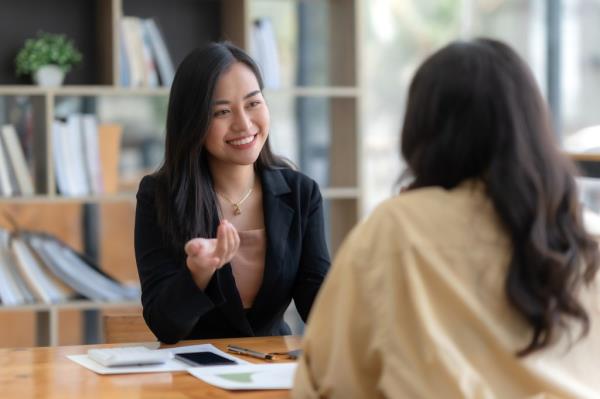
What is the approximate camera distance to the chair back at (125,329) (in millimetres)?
2426

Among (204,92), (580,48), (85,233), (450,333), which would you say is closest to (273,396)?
(450,333)

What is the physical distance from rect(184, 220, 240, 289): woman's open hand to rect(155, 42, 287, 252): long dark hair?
0.34 metres

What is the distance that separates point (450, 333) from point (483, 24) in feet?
13.3

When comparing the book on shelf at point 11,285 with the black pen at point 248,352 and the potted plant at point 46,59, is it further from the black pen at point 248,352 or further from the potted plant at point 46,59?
the black pen at point 248,352

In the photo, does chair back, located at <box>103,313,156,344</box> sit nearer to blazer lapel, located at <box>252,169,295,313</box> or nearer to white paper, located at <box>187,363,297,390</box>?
blazer lapel, located at <box>252,169,295,313</box>

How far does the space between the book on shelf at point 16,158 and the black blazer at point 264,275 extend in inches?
55.8

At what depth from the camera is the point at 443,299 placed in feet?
4.87

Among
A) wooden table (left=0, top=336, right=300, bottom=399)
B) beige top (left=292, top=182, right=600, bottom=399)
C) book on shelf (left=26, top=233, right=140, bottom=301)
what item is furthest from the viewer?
book on shelf (left=26, top=233, right=140, bottom=301)

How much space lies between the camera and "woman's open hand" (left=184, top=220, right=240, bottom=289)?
2.02m

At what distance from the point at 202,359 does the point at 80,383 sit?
262 millimetres

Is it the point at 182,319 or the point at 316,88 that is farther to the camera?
the point at 316,88

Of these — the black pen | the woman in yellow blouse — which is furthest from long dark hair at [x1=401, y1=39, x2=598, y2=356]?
the black pen

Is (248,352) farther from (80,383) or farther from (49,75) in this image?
(49,75)

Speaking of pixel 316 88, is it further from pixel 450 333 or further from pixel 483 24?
pixel 450 333
